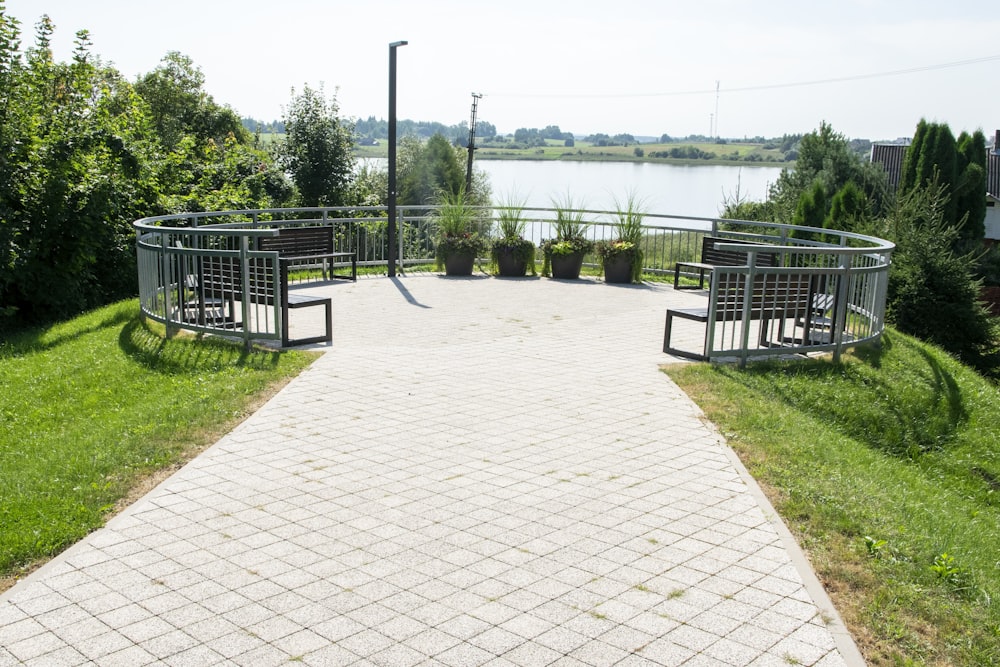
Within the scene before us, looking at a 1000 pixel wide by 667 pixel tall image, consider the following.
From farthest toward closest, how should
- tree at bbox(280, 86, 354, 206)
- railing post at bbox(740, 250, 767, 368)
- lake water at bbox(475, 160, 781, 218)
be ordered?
lake water at bbox(475, 160, 781, 218) → tree at bbox(280, 86, 354, 206) → railing post at bbox(740, 250, 767, 368)

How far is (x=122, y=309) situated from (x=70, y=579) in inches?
333

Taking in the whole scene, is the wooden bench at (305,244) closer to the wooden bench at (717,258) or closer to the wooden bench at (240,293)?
the wooden bench at (240,293)

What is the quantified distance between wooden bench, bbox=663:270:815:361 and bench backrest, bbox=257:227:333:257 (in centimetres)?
664

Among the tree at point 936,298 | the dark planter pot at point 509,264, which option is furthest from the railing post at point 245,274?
the tree at point 936,298

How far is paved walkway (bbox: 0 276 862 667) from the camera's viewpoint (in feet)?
12.5

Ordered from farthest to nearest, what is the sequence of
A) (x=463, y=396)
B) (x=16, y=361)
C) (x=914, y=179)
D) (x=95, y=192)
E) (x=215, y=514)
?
(x=914, y=179) < (x=95, y=192) < (x=16, y=361) < (x=463, y=396) < (x=215, y=514)

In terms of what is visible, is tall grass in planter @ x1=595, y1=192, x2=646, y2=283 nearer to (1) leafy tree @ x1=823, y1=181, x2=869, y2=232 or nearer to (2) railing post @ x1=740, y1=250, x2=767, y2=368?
(2) railing post @ x1=740, y1=250, x2=767, y2=368

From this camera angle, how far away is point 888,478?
21.1 ft

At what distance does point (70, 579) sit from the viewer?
14.2 feet

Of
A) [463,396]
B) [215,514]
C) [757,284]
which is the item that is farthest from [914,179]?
[215,514]

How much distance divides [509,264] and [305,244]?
355 centimetres

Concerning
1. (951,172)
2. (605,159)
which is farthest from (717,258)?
(605,159)

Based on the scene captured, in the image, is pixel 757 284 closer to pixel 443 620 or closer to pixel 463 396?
pixel 463 396

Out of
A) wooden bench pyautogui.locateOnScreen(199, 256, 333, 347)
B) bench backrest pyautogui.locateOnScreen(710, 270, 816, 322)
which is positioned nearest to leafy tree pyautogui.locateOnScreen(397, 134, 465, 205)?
wooden bench pyautogui.locateOnScreen(199, 256, 333, 347)
